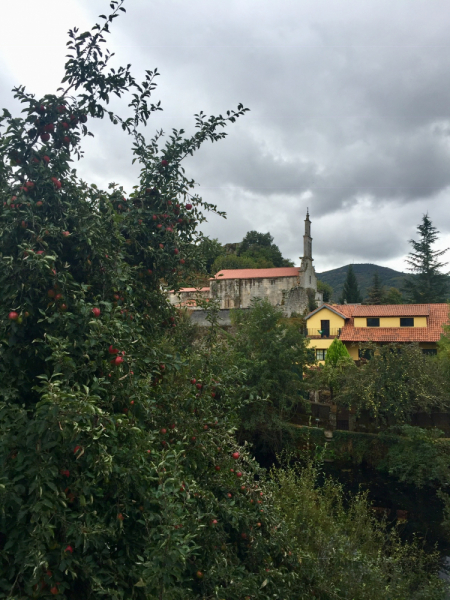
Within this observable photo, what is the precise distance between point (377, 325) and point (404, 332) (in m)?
1.85

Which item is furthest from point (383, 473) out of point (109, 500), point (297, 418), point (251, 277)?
point (251, 277)

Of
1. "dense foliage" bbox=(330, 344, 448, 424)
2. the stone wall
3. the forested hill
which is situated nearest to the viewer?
"dense foliage" bbox=(330, 344, 448, 424)

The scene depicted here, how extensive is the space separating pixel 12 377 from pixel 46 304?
572mm

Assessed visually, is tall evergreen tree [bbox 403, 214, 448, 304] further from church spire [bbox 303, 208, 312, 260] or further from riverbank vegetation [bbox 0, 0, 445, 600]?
riverbank vegetation [bbox 0, 0, 445, 600]

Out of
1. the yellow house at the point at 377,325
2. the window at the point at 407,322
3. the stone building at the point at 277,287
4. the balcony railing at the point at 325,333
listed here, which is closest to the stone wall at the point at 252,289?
the stone building at the point at 277,287

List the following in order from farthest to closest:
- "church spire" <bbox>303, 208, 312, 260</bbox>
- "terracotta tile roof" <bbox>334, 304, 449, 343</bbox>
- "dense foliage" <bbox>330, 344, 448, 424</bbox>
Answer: "church spire" <bbox>303, 208, 312, 260</bbox>
"terracotta tile roof" <bbox>334, 304, 449, 343</bbox>
"dense foliage" <bbox>330, 344, 448, 424</bbox>

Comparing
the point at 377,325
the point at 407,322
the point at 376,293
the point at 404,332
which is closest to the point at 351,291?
the point at 376,293

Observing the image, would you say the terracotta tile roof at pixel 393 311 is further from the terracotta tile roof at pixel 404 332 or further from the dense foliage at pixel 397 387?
the dense foliage at pixel 397 387

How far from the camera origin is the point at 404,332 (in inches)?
1140

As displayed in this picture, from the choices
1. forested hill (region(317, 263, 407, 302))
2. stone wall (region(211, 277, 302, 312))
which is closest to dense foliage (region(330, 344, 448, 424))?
stone wall (region(211, 277, 302, 312))

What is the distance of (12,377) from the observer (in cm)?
322

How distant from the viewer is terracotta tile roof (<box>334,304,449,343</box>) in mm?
28281

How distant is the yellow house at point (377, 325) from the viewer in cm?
2850

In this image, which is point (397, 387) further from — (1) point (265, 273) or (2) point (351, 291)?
(2) point (351, 291)
